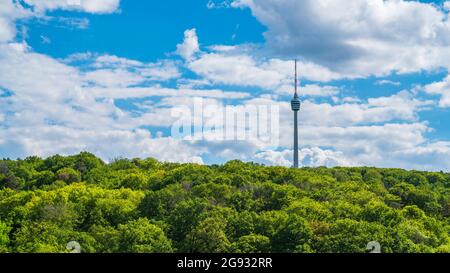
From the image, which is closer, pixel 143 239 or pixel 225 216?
pixel 143 239

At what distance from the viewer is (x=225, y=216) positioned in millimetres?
82375

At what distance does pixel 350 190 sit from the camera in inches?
4104

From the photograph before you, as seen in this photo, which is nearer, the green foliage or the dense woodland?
the green foliage

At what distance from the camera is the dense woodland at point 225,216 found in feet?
230

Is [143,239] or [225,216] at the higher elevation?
[225,216]

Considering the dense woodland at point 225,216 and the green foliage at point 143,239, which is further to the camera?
the dense woodland at point 225,216

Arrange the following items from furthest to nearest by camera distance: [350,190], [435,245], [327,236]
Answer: [350,190] < [435,245] < [327,236]

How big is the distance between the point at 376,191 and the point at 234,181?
80.7ft

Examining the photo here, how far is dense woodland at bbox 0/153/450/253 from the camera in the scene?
230 ft

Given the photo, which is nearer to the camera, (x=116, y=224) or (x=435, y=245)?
(x=435, y=245)
